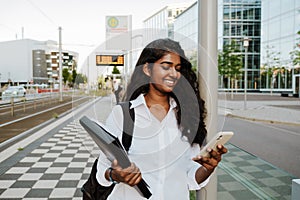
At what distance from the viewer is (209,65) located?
1.19 metres

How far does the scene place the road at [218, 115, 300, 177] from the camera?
16.2 feet

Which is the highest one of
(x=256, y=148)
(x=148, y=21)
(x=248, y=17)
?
(x=248, y=17)

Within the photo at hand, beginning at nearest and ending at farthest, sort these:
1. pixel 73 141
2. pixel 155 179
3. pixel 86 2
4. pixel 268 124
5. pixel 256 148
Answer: pixel 86 2 < pixel 155 179 < pixel 256 148 < pixel 73 141 < pixel 268 124

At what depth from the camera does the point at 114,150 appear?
837 millimetres

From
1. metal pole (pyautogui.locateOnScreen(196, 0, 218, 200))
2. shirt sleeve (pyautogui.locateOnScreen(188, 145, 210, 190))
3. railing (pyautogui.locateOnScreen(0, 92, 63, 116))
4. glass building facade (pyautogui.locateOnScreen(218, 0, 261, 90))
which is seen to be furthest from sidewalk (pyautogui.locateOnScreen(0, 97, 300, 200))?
glass building facade (pyautogui.locateOnScreen(218, 0, 261, 90))

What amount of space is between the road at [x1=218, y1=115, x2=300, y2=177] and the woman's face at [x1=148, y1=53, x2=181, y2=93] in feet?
8.95

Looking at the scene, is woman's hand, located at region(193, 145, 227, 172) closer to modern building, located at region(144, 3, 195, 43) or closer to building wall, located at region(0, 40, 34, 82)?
modern building, located at region(144, 3, 195, 43)

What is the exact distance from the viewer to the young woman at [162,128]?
0.96 metres

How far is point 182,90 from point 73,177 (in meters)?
3.40

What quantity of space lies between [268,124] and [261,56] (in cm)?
2691

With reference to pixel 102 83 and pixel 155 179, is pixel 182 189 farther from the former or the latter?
pixel 102 83

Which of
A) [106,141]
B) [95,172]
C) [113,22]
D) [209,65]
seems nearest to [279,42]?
[209,65]

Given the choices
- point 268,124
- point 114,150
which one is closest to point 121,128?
point 114,150

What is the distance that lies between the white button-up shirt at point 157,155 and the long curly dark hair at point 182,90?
1.3 inches
